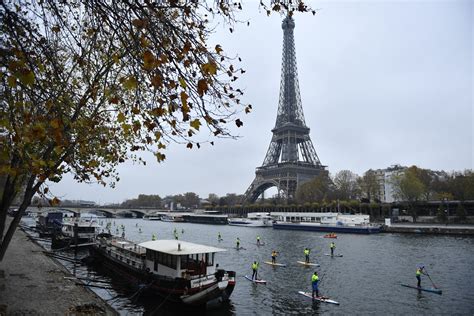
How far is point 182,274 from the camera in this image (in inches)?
889

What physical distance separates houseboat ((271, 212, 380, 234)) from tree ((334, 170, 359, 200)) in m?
29.5

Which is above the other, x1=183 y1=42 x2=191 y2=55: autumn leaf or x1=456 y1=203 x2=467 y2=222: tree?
x1=183 y1=42 x2=191 y2=55: autumn leaf

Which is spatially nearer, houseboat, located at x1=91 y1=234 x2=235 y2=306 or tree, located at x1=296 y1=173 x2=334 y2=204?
houseboat, located at x1=91 y1=234 x2=235 y2=306

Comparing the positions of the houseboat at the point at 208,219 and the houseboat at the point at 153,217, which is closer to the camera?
the houseboat at the point at 208,219

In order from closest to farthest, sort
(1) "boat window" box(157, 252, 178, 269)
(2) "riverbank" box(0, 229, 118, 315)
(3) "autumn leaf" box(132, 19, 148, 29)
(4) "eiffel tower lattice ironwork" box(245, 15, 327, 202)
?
(3) "autumn leaf" box(132, 19, 148, 29) → (2) "riverbank" box(0, 229, 118, 315) → (1) "boat window" box(157, 252, 178, 269) → (4) "eiffel tower lattice ironwork" box(245, 15, 327, 202)

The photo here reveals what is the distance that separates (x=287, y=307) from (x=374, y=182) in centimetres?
10934

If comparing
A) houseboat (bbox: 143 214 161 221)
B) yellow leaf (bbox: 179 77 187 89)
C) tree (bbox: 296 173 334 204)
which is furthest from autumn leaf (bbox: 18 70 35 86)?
houseboat (bbox: 143 214 161 221)

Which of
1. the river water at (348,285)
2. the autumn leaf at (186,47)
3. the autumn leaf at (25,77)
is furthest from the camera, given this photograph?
the river water at (348,285)

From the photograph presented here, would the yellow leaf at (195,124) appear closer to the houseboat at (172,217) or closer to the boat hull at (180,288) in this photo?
the boat hull at (180,288)

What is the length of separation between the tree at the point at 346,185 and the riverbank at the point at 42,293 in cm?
10748

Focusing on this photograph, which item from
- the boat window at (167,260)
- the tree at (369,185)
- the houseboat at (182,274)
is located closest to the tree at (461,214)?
the tree at (369,185)

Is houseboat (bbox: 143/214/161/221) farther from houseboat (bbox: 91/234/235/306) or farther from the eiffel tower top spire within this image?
houseboat (bbox: 91/234/235/306)

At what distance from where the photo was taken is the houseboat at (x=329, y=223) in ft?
258

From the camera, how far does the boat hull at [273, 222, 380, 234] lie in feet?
253
